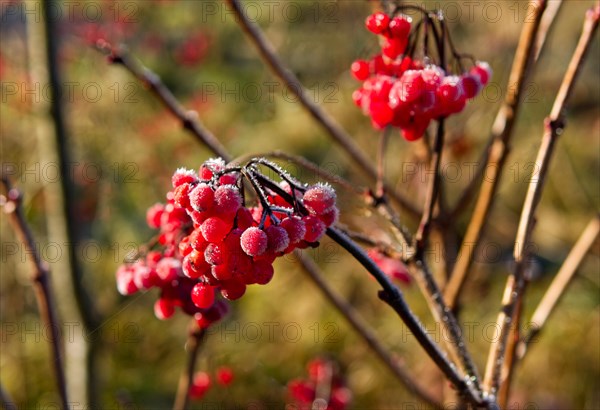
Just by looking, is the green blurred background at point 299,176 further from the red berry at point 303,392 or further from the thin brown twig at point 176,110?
the thin brown twig at point 176,110

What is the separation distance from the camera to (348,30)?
4.62m

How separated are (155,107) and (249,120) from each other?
65 cm

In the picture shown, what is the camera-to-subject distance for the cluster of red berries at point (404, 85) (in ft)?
2.82

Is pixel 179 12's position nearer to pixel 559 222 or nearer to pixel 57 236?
pixel 559 222

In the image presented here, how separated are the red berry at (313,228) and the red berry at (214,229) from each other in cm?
8

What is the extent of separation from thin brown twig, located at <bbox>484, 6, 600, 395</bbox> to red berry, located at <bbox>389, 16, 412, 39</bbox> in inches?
9.7

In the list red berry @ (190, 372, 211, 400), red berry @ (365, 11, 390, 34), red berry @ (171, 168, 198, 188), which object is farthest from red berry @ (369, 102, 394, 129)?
red berry @ (190, 372, 211, 400)

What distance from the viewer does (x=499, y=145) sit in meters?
1.17

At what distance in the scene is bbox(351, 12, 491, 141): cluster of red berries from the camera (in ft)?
2.82

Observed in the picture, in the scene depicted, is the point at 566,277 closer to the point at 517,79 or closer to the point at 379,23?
the point at 517,79

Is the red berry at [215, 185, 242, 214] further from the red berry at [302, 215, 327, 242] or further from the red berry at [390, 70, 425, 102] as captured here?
the red berry at [390, 70, 425, 102]

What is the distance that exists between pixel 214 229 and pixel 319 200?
0.11 m

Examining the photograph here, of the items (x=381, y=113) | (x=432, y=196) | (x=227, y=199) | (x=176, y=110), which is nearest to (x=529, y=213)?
(x=432, y=196)

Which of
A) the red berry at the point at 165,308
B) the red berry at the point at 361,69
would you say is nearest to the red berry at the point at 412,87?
the red berry at the point at 361,69
